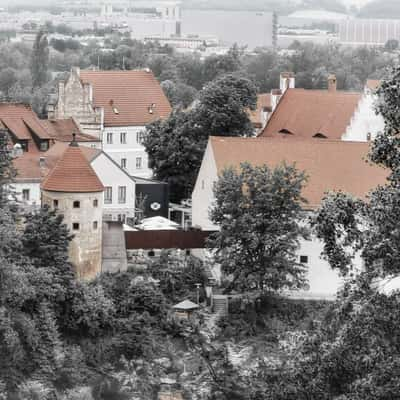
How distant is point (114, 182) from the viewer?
5506cm

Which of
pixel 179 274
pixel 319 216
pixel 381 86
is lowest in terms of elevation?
pixel 179 274

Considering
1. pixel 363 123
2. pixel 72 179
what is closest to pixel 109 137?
pixel 363 123

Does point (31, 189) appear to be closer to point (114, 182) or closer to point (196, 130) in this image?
point (114, 182)

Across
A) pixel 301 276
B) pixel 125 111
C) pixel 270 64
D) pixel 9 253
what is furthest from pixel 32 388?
pixel 270 64

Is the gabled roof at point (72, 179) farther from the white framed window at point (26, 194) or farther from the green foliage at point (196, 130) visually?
the green foliage at point (196, 130)

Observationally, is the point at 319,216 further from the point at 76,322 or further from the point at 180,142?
the point at 180,142

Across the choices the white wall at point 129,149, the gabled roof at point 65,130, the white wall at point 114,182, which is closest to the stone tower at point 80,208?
the white wall at point 114,182

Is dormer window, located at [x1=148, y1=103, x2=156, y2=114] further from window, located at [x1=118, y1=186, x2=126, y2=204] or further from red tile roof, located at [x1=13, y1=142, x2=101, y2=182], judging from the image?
window, located at [x1=118, y1=186, x2=126, y2=204]

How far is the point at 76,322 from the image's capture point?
42.8 m

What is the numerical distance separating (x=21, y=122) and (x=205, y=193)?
13.3 m

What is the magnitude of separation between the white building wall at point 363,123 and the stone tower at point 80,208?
16443mm

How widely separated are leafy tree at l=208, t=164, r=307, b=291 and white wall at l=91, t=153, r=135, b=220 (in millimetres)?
10132

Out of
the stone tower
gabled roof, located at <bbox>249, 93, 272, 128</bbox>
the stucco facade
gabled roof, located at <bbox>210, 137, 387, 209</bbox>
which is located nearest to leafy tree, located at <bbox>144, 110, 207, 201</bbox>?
gabled roof, located at <bbox>210, 137, 387, 209</bbox>

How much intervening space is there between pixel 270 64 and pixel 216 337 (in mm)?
93983
